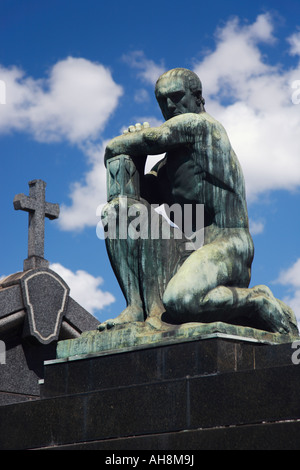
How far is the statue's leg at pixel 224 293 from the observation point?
26.9 feet

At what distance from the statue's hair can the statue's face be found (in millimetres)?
36

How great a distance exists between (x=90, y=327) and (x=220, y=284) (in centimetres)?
745

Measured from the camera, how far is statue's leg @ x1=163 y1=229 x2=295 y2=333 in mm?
8188

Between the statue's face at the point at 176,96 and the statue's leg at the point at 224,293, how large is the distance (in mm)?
1435

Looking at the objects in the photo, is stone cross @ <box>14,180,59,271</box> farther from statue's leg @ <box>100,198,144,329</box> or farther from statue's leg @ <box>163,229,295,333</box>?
statue's leg @ <box>163,229,295,333</box>

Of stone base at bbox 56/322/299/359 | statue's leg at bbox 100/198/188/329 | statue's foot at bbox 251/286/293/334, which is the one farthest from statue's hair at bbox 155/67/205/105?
stone base at bbox 56/322/299/359

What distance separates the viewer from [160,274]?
884 cm

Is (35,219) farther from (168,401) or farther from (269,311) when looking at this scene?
(168,401)

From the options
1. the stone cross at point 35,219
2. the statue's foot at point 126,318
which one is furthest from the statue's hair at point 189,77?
the stone cross at point 35,219

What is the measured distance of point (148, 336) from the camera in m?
8.16

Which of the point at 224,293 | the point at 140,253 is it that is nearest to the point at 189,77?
the point at 140,253

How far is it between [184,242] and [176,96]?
1.55 m
